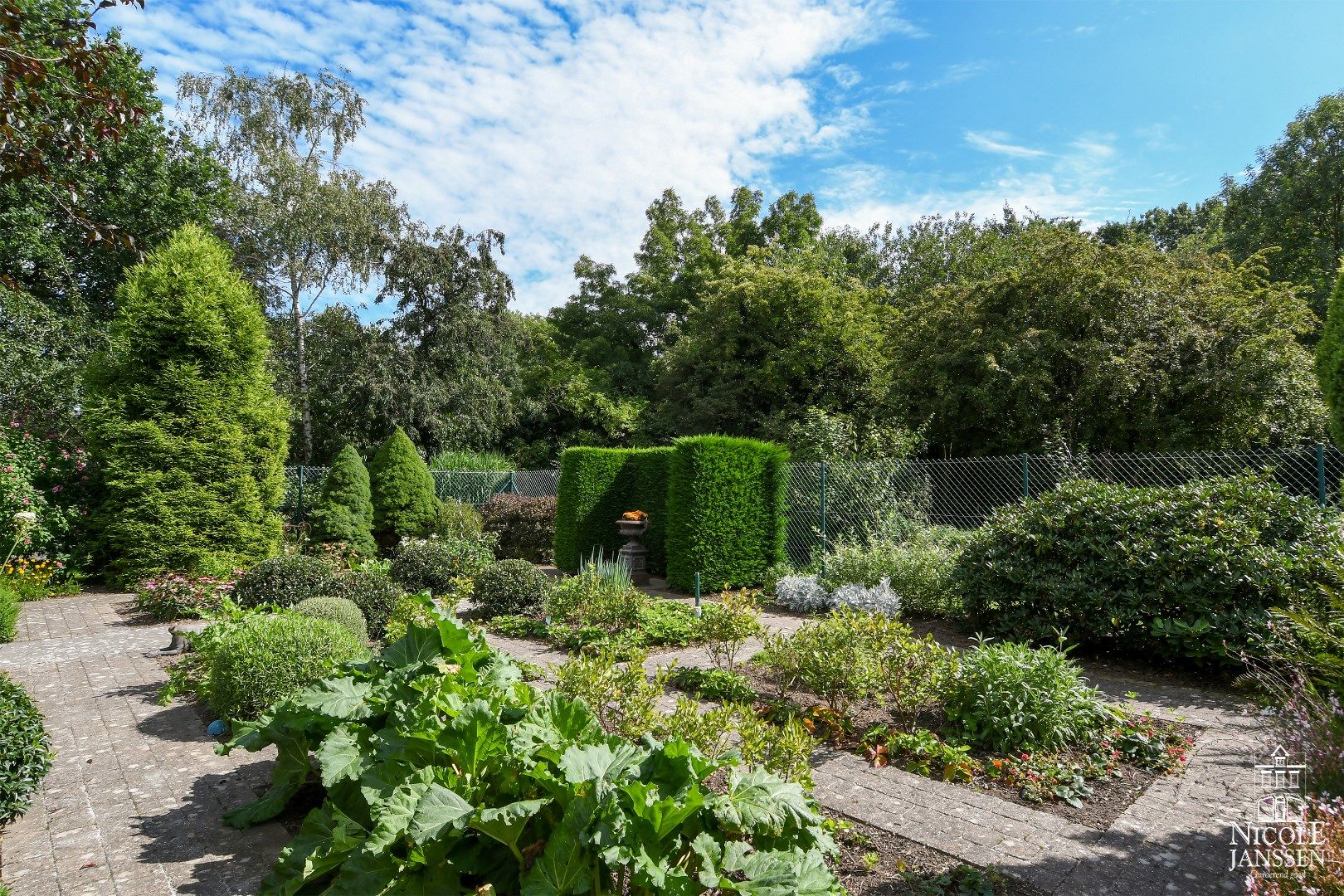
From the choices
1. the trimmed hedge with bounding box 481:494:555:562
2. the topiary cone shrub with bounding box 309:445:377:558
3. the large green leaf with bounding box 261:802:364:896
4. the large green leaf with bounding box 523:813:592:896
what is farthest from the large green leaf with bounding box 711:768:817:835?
the trimmed hedge with bounding box 481:494:555:562

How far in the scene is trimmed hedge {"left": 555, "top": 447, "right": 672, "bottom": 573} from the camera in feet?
36.9

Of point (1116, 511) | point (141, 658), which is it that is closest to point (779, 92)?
point (1116, 511)

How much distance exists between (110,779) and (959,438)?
15137 millimetres

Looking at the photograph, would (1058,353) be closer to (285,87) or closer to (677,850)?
(677,850)

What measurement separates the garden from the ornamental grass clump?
1.2 inches

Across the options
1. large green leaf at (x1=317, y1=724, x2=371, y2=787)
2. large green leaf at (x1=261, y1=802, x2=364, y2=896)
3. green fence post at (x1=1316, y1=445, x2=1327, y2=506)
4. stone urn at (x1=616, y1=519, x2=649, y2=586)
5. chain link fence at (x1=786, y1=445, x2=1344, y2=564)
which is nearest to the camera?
large green leaf at (x1=261, y1=802, x2=364, y2=896)

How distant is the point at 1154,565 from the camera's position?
5.47 meters

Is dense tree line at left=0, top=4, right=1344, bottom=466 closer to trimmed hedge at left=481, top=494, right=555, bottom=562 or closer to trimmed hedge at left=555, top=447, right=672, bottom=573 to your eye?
trimmed hedge at left=555, top=447, right=672, bottom=573

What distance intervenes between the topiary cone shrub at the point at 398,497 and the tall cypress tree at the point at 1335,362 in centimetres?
Answer: 1253

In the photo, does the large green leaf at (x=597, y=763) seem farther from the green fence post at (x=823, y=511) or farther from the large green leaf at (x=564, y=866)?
the green fence post at (x=823, y=511)

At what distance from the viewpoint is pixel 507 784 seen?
2.36 m

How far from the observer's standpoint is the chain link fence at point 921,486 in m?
8.80

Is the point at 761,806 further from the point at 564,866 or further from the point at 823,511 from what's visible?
the point at 823,511

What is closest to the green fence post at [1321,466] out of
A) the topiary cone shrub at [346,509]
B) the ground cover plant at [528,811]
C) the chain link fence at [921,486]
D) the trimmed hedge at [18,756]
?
the chain link fence at [921,486]
